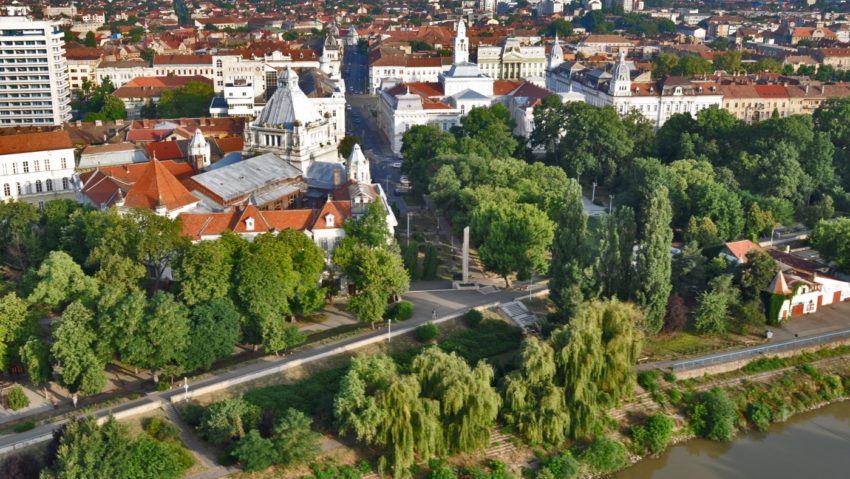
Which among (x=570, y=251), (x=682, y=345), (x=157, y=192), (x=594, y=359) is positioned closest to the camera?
(x=594, y=359)

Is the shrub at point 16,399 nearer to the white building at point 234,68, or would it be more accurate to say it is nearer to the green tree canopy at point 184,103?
the green tree canopy at point 184,103

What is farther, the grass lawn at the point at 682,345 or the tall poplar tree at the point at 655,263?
the grass lawn at the point at 682,345

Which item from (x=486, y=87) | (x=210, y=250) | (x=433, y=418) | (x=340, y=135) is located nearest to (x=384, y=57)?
(x=486, y=87)

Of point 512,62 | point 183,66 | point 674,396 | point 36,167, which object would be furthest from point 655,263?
point 183,66

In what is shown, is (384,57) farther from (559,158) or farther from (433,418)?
(433,418)

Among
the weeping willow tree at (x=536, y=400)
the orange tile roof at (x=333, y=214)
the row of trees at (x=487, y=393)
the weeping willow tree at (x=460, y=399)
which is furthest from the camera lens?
the orange tile roof at (x=333, y=214)

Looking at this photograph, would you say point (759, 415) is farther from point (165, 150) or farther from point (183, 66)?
point (183, 66)

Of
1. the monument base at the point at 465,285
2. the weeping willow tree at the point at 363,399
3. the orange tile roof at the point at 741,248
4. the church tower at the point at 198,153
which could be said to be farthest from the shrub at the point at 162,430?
the orange tile roof at the point at 741,248

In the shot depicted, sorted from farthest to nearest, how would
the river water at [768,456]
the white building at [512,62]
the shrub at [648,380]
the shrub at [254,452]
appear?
1. the white building at [512,62]
2. the shrub at [648,380]
3. the river water at [768,456]
4. the shrub at [254,452]
